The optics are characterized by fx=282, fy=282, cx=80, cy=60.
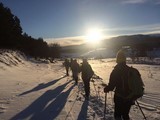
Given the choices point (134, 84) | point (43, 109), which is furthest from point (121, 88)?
point (43, 109)

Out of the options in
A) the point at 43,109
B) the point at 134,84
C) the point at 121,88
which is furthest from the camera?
the point at 43,109

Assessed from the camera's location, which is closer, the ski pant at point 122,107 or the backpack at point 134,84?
the backpack at point 134,84

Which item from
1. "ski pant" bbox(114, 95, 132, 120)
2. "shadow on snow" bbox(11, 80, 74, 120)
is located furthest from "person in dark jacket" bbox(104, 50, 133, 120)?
"shadow on snow" bbox(11, 80, 74, 120)

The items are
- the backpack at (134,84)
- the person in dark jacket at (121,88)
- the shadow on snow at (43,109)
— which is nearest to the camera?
the backpack at (134,84)

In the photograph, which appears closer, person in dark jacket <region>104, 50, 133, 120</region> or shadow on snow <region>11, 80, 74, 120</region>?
person in dark jacket <region>104, 50, 133, 120</region>

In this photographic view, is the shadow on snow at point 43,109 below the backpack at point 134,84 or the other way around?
below

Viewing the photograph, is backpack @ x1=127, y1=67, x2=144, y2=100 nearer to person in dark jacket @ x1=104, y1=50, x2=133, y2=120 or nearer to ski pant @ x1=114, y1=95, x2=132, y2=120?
person in dark jacket @ x1=104, y1=50, x2=133, y2=120

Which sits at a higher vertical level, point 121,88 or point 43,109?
point 121,88

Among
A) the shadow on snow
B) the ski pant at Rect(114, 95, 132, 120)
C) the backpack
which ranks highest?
the backpack

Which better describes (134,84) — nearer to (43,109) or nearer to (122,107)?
(122,107)

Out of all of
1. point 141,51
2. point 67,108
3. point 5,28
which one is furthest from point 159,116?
point 141,51

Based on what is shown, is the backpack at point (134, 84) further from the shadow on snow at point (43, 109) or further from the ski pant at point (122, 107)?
the shadow on snow at point (43, 109)

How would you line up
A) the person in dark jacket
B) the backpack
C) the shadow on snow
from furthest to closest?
the shadow on snow
the person in dark jacket
the backpack

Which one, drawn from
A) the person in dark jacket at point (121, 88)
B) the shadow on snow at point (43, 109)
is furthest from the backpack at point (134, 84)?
the shadow on snow at point (43, 109)
